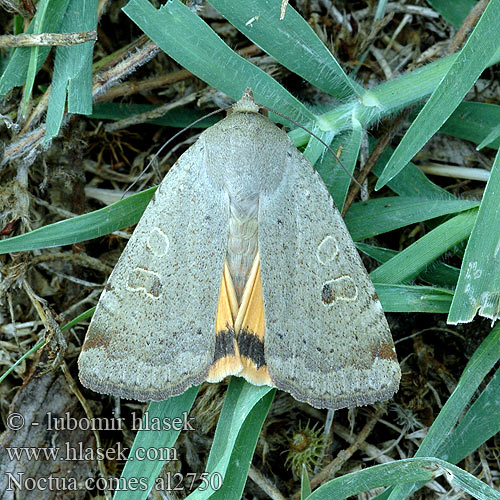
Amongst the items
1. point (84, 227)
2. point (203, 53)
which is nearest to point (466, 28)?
point (203, 53)

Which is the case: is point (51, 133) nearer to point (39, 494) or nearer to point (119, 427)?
point (119, 427)

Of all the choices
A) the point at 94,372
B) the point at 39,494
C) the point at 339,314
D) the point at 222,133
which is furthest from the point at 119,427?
the point at 222,133

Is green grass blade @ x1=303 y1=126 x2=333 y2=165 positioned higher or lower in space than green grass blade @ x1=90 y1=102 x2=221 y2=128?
higher

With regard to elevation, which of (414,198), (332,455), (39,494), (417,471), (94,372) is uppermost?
(414,198)

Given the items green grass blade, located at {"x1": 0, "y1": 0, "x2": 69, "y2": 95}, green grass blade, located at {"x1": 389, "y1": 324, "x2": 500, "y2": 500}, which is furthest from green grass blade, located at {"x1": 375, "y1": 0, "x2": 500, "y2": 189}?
green grass blade, located at {"x1": 0, "y1": 0, "x2": 69, "y2": 95}

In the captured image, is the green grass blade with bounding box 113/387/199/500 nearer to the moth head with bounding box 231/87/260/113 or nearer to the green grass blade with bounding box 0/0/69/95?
the moth head with bounding box 231/87/260/113

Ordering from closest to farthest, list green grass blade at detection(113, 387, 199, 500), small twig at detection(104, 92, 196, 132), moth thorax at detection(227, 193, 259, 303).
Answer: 1. green grass blade at detection(113, 387, 199, 500)
2. moth thorax at detection(227, 193, 259, 303)
3. small twig at detection(104, 92, 196, 132)
